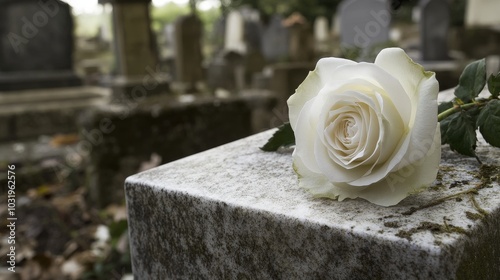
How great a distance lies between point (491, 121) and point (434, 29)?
8.21m

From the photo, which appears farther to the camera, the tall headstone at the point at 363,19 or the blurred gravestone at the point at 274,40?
the blurred gravestone at the point at 274,40

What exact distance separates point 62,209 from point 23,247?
57 cm

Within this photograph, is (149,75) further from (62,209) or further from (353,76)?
(353,76)

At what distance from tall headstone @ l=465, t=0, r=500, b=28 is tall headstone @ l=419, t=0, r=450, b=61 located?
3.16 metres

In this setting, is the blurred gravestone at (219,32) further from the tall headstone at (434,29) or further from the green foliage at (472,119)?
the green foliage at (472,119)

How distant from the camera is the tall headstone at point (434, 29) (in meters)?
8.36

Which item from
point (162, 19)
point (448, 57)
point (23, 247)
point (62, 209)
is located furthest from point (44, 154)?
point (162, 19)

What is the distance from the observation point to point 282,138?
1.07m

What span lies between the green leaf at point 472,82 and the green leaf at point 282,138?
1.12ft

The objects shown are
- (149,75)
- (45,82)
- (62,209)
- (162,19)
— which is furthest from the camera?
(162,19)

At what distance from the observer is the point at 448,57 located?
28.1 feet

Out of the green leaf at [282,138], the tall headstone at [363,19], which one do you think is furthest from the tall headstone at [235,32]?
the green leaf at [282,138]

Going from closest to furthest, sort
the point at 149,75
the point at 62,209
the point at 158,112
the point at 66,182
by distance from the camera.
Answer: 1. the point at 62,209
2. the point at 158,112
3. the point at 66,182
4. the point at 149,75

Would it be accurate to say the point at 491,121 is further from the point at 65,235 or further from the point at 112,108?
the point at 112,108
